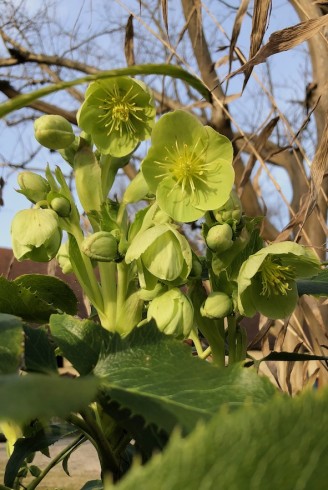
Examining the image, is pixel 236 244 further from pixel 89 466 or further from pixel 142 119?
pixel 89 466

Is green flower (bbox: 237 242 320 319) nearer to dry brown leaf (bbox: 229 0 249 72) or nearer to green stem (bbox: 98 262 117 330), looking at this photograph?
green stem (bbox: 98 262 117 330)

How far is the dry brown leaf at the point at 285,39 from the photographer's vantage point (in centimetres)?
43

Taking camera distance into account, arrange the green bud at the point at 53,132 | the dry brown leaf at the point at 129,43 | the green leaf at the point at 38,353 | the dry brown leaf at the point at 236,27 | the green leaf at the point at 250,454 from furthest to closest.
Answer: the dry brown leaf at the point at 129,43
the dry brown leaf at the point at 236,27
the green bud at the point at 53,132
the green leaf at the point at 38,353
the green leaf at the point at 250,454

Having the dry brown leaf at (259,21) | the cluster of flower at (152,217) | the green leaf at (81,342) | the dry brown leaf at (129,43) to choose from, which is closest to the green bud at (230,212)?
the cluster of flower at (152,217)

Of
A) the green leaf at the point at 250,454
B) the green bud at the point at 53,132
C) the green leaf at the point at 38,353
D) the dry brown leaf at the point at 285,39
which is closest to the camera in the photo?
the green leaf at the point at 250,454

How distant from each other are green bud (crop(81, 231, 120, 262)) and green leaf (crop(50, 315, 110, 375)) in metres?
0.07

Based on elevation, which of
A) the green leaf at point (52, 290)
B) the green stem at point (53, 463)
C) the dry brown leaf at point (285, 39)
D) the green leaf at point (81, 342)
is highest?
the dry brown leaf at point (285, 39)

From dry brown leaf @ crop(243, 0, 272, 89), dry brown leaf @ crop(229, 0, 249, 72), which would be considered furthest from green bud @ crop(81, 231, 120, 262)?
dry brown leaf @ crop(229, 0, 249, 72)

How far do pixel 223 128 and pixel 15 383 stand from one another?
2027 millimetres

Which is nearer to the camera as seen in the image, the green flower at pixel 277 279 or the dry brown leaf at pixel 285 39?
the green flower at pixel 277 279

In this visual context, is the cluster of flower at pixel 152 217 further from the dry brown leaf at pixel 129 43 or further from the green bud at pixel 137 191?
the dry brown leaf at pixel 129 43

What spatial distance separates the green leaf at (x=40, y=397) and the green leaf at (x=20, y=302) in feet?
0.53

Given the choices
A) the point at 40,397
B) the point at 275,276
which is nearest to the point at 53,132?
the point at 275,276

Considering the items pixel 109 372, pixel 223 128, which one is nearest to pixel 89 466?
pixel 109 372
